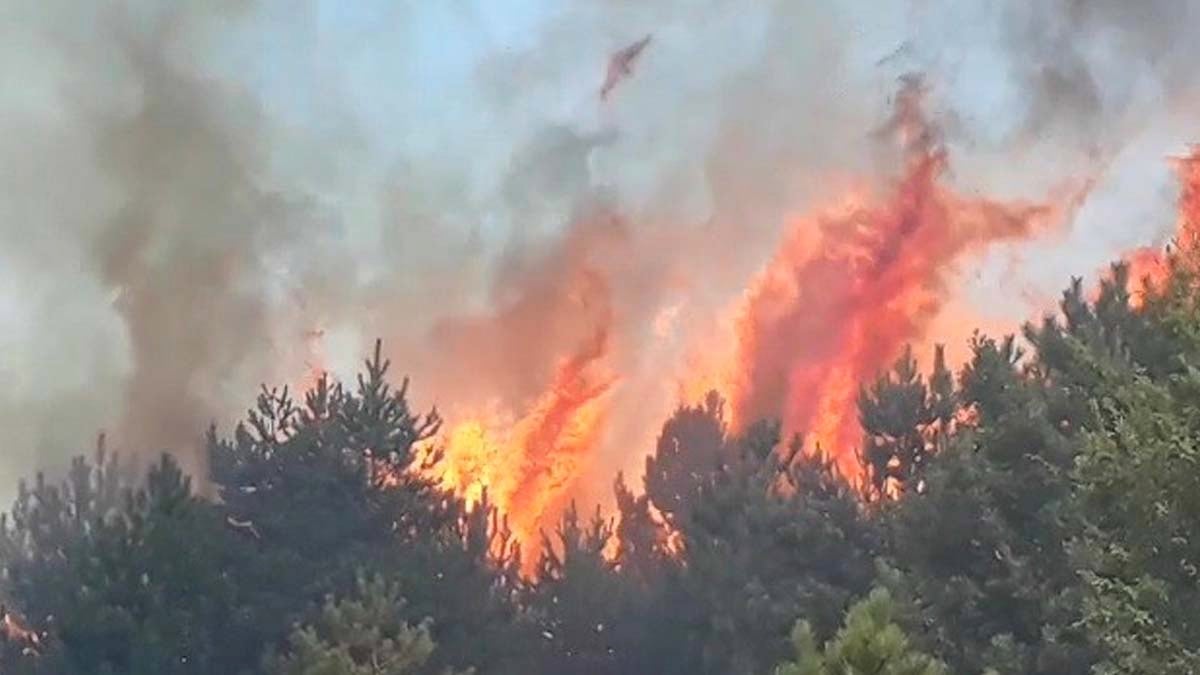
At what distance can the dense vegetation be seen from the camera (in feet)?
42.9

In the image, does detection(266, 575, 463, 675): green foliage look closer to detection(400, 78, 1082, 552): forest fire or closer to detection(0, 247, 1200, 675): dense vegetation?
detection(0, 247, 1200, 675): dense vegetation

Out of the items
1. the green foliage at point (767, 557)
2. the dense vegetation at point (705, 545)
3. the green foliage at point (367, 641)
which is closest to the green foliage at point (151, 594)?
the dense vegetation at point (705, 545)

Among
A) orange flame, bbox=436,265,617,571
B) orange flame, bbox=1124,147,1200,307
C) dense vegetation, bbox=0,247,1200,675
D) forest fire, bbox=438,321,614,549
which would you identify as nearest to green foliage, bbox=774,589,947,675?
dense vegetation, bbox=0,247,1200,675

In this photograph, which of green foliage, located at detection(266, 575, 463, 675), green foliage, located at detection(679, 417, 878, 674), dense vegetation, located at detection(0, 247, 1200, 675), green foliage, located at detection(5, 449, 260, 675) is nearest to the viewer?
dense vegetation, located at detection(0, 247, 1200, 675)

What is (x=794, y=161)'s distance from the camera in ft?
108

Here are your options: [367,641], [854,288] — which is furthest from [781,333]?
[367,641]

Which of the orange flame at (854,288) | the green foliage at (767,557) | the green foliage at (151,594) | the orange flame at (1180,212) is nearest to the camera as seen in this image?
the green foliage at (151,594)

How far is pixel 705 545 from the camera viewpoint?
23.7 meters

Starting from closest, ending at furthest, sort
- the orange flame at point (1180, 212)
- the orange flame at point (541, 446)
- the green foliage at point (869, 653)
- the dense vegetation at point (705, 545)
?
the green foliage at point (869, 653), the dense vegetation at point (705, 545), the orange flame at point (1180, 212), the orange flame at point (541, 446)

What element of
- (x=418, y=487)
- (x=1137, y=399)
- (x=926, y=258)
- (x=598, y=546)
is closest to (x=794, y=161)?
(x=926, y=258)

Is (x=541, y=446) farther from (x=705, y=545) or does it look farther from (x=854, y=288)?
(x=705, y=545)

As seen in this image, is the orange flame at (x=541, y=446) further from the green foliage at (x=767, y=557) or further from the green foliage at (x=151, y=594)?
the green foliage at (x=151, y=594)

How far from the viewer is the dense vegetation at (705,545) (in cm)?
1309

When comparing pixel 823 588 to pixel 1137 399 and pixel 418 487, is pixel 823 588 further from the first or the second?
pixel 1137 399
